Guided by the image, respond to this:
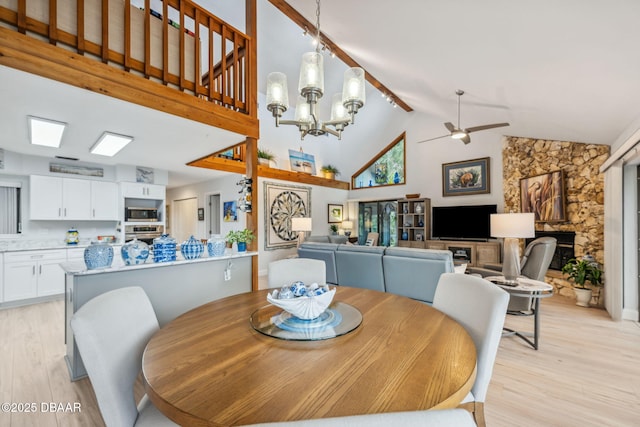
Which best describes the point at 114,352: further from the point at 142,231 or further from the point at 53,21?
the point at 142,231

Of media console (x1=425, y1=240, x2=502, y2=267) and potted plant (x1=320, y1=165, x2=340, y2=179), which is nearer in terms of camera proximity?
media console (x1=425, y1=240, x2=502, y2=267)

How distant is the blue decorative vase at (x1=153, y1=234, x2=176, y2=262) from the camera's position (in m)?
2.46

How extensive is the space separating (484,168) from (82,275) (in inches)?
279

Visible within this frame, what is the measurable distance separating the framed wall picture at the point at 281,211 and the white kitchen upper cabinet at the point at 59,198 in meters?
3.16

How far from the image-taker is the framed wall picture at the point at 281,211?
6.24m

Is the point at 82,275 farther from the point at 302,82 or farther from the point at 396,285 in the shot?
the point at 396,285

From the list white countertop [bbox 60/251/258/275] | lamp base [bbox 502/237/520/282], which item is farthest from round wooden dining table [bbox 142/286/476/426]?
lamp base [bbox 502/237/520/282]

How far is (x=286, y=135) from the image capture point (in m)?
7.16

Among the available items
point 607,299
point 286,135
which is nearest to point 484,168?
point 607,299

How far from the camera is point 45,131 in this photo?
2.94 metres

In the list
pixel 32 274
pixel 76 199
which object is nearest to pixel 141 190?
pixel 76 199

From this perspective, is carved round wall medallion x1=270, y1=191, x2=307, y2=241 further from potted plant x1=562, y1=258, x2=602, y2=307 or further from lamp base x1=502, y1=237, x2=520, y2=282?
potted plant x1=562, y1=258, x2=602, y2=307

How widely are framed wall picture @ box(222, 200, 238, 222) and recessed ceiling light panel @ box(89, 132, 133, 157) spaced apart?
239 centimetres

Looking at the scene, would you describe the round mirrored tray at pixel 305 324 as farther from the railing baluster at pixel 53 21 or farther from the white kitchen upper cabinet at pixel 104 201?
→ the white kitchen upper cabinet at pixel 104 201
